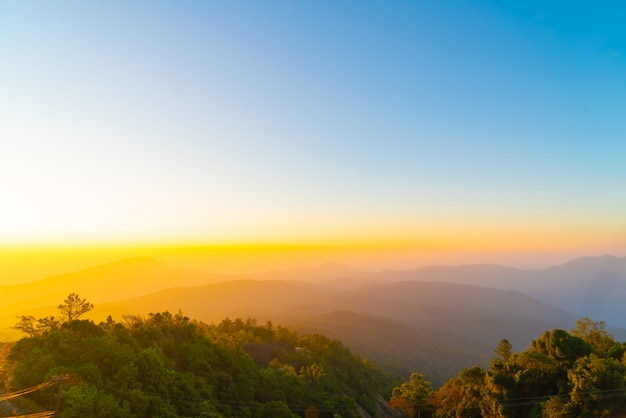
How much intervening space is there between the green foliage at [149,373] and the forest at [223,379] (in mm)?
88

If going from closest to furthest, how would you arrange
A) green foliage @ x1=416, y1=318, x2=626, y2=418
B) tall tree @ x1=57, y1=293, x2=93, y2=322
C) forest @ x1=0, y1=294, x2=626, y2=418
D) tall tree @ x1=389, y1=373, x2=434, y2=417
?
forest @ x1=0, y1=294, x2=626, y2=418 → tall tree @ x1=57, y1=293, x2=93, y2=322 → green foliage @ x1=416, y1=318, x2=626, y2=418 → tall tree @ x1=389, y1=373, x2=434, y2=417

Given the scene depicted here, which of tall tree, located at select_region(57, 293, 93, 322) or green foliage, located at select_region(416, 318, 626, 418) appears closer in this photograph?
tall tree, located at select_region(57, 293, 93, 322)

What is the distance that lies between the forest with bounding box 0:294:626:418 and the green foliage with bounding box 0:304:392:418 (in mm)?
88

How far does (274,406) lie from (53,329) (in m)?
22.2

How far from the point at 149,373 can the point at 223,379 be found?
36.3ft

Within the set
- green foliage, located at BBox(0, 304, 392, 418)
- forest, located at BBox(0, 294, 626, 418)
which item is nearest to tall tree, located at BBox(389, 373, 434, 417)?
forest, located at BBox(0, 294, 626, 418)

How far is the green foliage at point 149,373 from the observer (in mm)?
23000

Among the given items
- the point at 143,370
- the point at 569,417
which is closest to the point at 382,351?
the point at 569,417

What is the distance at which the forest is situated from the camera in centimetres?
2369

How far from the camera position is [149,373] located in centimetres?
2778

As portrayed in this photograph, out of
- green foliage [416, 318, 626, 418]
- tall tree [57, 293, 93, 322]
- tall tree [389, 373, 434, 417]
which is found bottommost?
tall tree [389, 373, 434, 417]

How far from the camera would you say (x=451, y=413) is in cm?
4816

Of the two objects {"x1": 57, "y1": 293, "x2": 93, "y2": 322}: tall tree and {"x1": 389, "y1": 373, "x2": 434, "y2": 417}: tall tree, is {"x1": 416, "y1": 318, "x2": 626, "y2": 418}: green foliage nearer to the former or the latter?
{"x1": 389, "y1": 373, "x2": 434, "y2": 417}: tall tree

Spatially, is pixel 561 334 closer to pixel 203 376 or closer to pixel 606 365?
pixel 606 365
